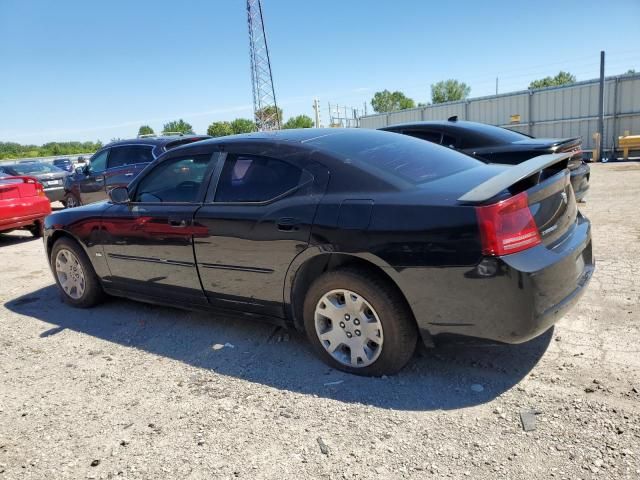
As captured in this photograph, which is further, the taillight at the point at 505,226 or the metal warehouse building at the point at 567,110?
the metal warehouse building at the point at 567,110

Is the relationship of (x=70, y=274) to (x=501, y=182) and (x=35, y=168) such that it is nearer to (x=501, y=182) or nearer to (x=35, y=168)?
(x=501, y=182)

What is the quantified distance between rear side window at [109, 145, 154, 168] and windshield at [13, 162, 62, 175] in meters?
5.64

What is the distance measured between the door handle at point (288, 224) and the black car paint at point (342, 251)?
0.01 metres

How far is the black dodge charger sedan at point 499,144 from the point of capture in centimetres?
611

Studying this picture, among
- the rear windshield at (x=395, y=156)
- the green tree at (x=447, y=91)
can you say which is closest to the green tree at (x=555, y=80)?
the green tree at (x=447, y=91)

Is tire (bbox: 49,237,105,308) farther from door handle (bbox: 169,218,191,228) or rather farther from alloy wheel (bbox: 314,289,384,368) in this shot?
alloy wheel (bbox: 314,289,384,368)

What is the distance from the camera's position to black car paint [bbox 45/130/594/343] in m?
2.65

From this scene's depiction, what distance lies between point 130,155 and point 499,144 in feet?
22.9

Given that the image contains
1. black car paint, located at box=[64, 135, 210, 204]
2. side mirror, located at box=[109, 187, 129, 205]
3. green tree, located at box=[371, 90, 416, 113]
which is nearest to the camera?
side mirror, located at box=[109, 187, 129, 205]

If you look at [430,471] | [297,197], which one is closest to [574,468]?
[430,471]

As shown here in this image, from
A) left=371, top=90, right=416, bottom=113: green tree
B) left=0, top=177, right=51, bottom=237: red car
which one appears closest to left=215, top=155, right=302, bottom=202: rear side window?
left=0, top=177, right=51, bottom=237: red car

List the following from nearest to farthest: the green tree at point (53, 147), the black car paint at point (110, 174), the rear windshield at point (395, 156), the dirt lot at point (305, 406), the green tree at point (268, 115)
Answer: the dirt lot at point (305, 406), the rear windshield at point (395, 156), the black car paint at point (110, 174), the green tree at point (268, 115), the green tree at point (53, 147)

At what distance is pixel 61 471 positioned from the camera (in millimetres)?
2553

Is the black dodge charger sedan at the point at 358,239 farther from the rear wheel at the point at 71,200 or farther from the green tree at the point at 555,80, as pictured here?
the green tree at the point at 555,80
